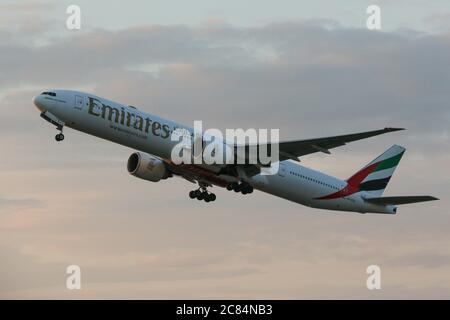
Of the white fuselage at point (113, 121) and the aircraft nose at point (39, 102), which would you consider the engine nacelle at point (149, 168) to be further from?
the aircraft nose at point (39, 102)

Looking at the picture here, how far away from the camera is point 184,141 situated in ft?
190

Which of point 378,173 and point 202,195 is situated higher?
point 378,173

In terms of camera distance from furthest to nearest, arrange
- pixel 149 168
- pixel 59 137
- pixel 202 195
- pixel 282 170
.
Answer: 1. pixel 202 195
2. pixel 149 168
3. pixel 282 170
4. pixel 59 137

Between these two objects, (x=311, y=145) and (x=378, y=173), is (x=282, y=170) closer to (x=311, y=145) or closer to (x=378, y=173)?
(x=311, y=145)

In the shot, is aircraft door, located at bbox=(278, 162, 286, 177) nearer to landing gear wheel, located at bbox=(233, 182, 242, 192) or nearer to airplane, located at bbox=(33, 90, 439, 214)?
airplane, located at bbox=(33, 90, 439, 214)

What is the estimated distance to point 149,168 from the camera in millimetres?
63781

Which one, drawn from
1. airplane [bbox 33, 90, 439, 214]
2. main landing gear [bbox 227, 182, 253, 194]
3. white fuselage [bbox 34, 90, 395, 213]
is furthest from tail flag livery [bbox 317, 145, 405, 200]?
white fuselage [bbox 34, 90, 395, 213]

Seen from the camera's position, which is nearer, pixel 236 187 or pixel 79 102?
pixel 79 102

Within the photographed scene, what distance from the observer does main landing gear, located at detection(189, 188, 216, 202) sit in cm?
6625

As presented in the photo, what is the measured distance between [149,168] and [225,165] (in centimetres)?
627

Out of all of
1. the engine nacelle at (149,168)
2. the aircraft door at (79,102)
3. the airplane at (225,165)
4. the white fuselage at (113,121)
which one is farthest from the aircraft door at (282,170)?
the aircraft door at (79,102)

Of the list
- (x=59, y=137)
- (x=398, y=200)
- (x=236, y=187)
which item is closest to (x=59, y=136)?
(x=59, y=137)
